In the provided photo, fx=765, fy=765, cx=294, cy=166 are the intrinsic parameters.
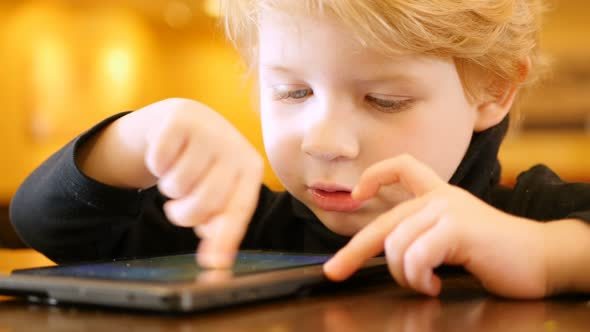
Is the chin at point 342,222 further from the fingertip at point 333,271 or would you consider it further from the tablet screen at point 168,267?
the fingertip at point 333,271

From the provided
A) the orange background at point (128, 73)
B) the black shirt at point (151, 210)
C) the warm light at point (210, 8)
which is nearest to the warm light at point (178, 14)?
the orange background at point (128, 73)

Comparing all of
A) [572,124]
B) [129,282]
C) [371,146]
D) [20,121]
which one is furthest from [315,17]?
[572,124]

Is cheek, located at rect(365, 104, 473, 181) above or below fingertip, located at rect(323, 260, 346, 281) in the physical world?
above

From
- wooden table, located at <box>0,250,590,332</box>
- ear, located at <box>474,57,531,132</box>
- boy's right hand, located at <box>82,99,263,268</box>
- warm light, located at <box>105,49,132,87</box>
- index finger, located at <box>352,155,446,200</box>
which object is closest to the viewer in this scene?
wooden table, located at <box>0,250,590,332</box>

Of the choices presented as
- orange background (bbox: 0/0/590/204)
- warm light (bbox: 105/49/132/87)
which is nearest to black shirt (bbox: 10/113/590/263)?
orange background (bbox: 0/0/590/204)

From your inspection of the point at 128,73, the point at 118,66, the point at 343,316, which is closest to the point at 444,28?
the point at 343,316

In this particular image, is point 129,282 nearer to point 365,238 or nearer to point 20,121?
point 365,238

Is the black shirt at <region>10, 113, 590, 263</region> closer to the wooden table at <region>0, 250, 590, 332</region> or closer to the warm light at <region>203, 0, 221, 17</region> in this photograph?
the wooden table at <region>0, 250, 590, 332</region>

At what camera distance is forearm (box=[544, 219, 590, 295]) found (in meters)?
0.65

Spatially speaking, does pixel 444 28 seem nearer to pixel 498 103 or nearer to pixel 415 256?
pixel 498 103

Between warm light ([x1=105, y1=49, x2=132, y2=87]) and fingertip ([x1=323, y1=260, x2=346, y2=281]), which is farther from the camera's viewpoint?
warm light ([x1=105, y1=49, x2=132, y2=87])

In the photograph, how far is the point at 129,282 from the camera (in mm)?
521

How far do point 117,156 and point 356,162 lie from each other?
0.26 m

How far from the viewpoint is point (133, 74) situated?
19.4ft
